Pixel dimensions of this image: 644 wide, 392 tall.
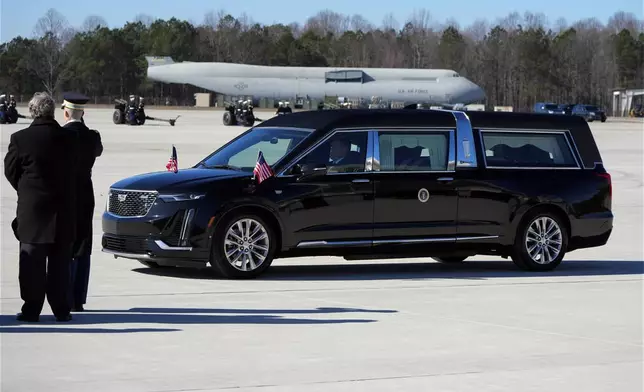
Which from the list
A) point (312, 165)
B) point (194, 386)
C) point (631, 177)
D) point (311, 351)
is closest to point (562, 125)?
point (312, 165)

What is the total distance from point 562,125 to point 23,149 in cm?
720

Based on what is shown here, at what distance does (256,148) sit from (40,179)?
4.73 meters

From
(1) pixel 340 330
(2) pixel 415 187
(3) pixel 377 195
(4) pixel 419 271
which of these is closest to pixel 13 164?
(1) pixel 340 330

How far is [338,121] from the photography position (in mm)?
14562

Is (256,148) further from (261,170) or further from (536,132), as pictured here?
(536,132)

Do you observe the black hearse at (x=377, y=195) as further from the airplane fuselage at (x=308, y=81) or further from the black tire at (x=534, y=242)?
the airplane fuselage at (x=308, y=81)

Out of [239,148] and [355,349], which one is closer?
[355,349]

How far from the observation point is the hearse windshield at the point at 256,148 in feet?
47.6

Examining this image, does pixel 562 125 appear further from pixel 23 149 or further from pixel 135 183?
pixel 23 149

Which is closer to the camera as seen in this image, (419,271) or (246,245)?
(246,245)

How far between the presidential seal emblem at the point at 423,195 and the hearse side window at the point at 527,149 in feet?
3.00

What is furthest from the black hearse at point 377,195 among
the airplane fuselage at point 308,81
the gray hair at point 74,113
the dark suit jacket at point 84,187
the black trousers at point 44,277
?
the airplane fuselage at point 308,81

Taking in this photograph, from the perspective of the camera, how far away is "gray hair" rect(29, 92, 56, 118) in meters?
10.4

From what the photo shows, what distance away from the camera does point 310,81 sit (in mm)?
150250
